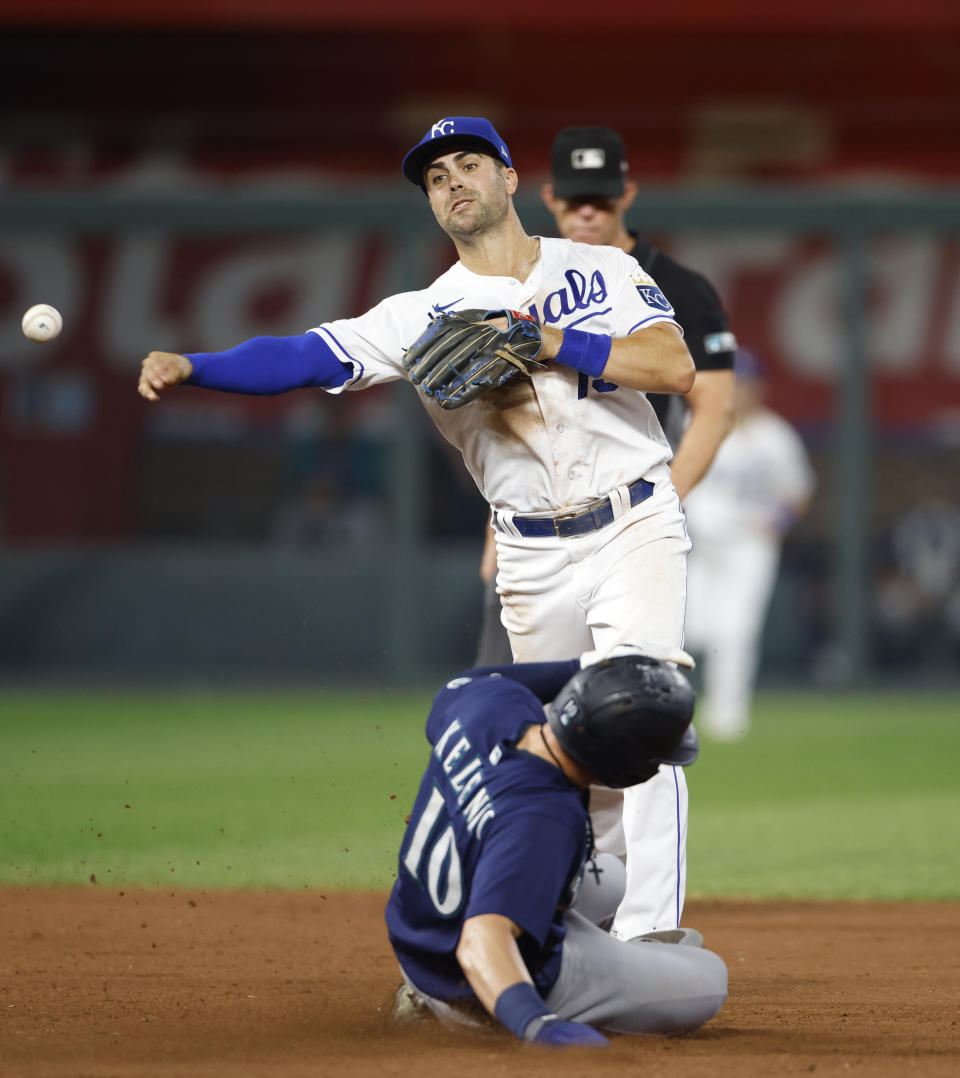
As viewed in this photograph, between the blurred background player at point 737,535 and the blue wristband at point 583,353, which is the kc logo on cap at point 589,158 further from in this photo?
the blurred background player at point 737,535

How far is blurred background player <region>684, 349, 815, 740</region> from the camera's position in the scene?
9.95 m

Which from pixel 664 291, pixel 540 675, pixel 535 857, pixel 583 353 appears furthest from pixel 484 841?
pixel 664 291

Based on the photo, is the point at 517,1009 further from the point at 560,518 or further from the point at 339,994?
the point at 560,518

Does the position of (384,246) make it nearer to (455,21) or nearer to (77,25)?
(455,21)

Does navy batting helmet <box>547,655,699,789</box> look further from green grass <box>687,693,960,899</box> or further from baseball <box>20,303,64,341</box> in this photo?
green grass <box>687,693,960,899</box>

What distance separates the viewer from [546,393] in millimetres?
4059

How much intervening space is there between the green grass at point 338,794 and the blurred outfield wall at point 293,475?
681 millimetres

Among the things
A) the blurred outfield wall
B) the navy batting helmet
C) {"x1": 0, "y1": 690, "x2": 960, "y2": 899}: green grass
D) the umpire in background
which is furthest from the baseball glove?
the blurred outfield wall

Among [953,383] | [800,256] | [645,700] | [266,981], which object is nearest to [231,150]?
[800,256]

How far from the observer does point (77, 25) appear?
50.3ft

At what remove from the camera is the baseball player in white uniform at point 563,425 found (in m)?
4.05

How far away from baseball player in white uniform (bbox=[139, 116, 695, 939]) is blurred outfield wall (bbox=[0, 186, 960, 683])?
7964 mm

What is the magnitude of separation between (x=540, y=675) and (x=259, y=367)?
1.06m

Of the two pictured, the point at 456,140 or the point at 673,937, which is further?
the point at 456,140
